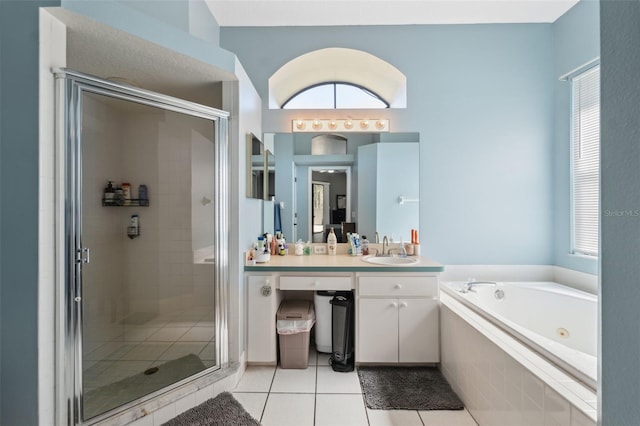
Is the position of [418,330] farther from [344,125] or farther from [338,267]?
[344,125]

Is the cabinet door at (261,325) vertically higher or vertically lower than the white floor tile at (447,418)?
higher

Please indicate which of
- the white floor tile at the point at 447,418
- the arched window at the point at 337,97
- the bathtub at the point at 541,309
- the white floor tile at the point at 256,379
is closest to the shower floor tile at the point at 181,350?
the white floor tile at the point at 256,379

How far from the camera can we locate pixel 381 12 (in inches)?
98.0

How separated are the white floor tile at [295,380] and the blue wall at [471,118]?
1.49 meters

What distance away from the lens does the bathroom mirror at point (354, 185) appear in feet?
8.74

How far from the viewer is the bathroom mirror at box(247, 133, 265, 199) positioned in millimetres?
2215

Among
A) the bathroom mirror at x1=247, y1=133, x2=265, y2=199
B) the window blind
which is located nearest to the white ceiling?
the window blind

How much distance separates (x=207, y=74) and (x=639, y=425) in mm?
2354

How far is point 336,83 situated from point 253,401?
286 cm

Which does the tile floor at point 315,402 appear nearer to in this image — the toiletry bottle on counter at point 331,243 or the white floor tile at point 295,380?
the white floor tile at point 295,380

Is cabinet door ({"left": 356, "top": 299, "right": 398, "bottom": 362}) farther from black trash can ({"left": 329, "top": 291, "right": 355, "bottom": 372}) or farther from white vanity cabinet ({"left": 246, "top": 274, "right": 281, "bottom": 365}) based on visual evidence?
white vanity cabinet ({"left": 246, "top": 274, "right": 281, "bottom": 365})
